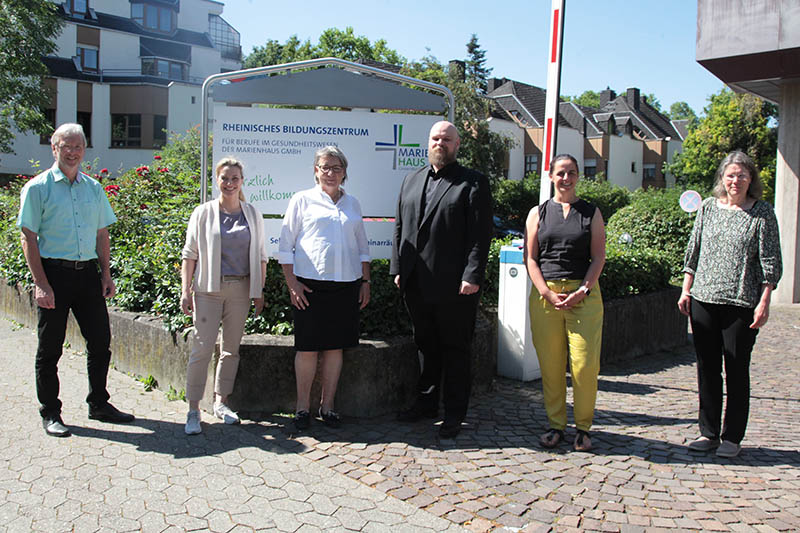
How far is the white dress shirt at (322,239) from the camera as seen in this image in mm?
4762

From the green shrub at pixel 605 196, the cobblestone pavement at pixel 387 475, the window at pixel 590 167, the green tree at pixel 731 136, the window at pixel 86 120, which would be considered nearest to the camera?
the cobblestone pavement at pixel 387 475

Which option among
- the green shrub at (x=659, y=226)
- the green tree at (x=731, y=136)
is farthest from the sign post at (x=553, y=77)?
the green tree at (x=731, y=136)

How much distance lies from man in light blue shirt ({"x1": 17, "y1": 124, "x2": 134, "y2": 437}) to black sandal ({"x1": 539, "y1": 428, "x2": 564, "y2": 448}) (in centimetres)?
293

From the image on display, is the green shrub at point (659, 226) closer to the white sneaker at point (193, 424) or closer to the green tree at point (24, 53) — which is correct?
the white sneaker at point (193, 424)

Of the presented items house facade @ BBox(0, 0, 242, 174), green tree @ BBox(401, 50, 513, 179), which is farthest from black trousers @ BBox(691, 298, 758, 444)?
house facade @ BBox(0, 0, 242, 174)

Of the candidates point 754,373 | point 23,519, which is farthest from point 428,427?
point 754,373

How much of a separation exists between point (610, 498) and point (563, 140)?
53600 millimetres

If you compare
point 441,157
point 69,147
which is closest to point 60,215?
point 69,147

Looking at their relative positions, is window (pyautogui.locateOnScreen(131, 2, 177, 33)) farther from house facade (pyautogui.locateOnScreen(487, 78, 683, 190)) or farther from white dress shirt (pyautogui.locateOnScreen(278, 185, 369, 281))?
white dress shirt (pyautogui.locateOnScreen(278, 185, 369, 281))

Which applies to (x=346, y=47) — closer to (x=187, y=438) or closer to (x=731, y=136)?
(x=731, y=136)

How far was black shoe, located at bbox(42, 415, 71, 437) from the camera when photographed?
4.55m

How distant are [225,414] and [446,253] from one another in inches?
75.0

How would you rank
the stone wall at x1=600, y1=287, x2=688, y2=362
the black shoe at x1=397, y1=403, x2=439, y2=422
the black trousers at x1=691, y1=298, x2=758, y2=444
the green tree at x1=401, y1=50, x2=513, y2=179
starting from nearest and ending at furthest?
1. the black trousers at x1=691, y1=298, x2=758, y2=444
2. the black shoe at x1=397, y1=403, x2=439, y2=422
3. the stone wall at x1=600, y1=287, x2=688, y2=362
4. the green tree at x1=401, y1=50, x2=513, y2=179

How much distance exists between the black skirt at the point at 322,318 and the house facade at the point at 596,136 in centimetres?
4539
